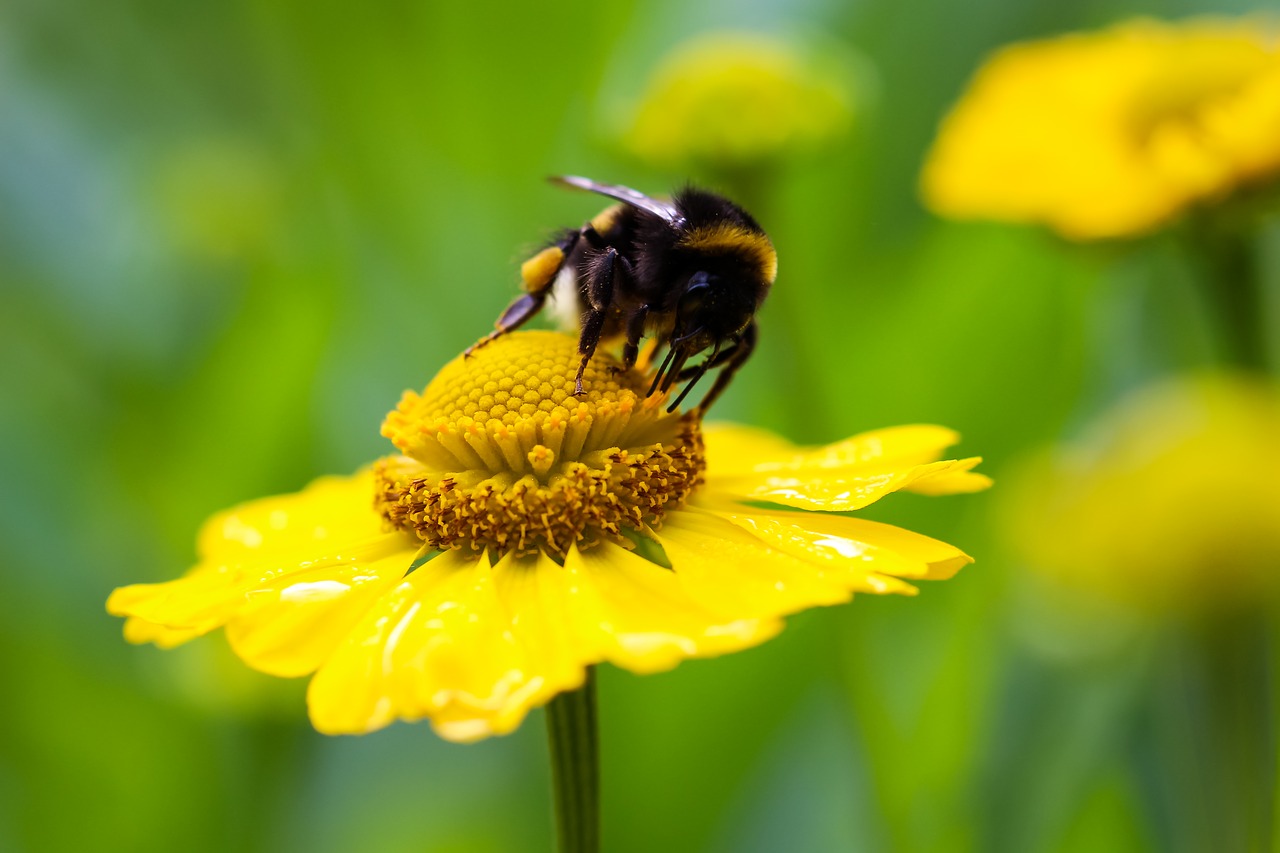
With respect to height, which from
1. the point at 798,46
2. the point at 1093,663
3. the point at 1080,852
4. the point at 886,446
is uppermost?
the point at 798,46

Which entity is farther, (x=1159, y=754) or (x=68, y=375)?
(x=68, y=375)

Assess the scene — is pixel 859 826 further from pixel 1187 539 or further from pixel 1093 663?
pixel 1187 539

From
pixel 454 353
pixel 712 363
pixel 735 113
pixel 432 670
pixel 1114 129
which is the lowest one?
pixel 454 353

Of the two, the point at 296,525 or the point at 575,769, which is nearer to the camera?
the point at 575,769

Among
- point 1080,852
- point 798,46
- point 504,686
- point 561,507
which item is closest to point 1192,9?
point 798,46

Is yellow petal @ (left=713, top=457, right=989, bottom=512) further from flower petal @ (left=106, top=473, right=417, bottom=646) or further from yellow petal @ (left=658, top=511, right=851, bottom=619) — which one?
flower petal @ (left=106, top=473, right=417, bottom=646)

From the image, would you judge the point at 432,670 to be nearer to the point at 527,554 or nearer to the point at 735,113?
the point at 527,554

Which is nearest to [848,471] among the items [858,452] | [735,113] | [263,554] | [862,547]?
[858,452]

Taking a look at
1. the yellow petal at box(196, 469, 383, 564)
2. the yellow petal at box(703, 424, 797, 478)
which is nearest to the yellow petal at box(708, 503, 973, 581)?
the yellow petal at box(703, 424, 797, 478)
